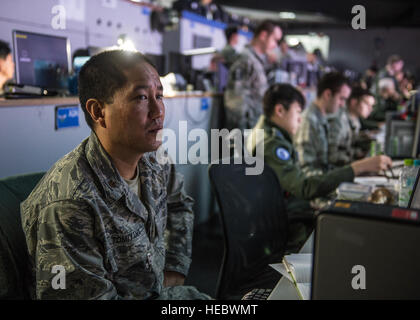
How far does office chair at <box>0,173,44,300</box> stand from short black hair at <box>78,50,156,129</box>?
0.30 m

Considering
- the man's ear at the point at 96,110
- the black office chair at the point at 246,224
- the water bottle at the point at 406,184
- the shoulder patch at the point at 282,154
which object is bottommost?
the black office chair at the point at 246,224

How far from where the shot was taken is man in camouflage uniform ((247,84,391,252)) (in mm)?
1916

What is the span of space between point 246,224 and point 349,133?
6.97ft

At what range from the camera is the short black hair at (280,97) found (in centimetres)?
216

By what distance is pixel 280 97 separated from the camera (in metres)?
2.16

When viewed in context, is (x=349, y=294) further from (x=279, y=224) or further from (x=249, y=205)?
(x=279, y=224)

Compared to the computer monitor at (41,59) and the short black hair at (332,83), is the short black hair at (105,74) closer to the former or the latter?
the computer monitor at (41,59)

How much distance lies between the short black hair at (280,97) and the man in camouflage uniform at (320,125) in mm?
622

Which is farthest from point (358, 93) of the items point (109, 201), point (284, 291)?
point (109, 201)

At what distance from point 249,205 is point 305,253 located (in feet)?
1.69

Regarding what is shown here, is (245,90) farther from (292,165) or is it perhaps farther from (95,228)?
(95,228)

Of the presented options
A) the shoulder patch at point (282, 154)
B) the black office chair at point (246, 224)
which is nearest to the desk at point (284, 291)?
the black office chair at point (246, 224)

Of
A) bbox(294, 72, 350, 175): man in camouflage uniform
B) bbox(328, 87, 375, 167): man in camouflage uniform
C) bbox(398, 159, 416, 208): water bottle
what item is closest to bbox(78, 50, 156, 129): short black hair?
bbox(398, 159, 416, 208): water bottle

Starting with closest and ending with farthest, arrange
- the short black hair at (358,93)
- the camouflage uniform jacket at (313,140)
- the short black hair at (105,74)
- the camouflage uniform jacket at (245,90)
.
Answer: the short black hair at (105,74) < the camouflage uniform jacket at (313,140) < the camouflage uniform jacket at (245,90) < the short black hair at (358,93)
